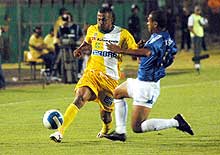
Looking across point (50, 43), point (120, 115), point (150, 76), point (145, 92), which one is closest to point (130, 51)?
point (150, 76)

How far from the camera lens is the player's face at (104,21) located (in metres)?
15.5

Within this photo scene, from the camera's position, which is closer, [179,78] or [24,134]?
[24,134]

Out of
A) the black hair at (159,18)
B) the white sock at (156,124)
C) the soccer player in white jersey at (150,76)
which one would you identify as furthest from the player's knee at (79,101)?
the black hair at (159,18)

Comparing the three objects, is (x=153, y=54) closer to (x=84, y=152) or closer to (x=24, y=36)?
(x=84, y=152)

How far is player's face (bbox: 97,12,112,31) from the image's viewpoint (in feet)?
50.9

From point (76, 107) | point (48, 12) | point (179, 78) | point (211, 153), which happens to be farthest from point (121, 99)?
point (48, 12)

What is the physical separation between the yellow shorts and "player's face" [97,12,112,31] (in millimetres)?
711

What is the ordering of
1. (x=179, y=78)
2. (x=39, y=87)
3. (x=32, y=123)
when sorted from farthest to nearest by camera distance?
1. (x=179, y=78)
2. (x=39, y=87)
3. (x=32, y=123)

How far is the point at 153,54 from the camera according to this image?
574 inches

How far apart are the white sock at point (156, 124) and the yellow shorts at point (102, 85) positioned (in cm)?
114

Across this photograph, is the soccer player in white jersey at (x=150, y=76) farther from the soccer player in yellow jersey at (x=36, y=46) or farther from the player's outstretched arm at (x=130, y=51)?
the soccer player in yellow jersey at (x=36, y=46)

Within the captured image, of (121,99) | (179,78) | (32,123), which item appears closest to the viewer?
(121,99)

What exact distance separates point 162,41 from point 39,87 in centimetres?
1431

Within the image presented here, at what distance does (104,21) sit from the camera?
15.6m
